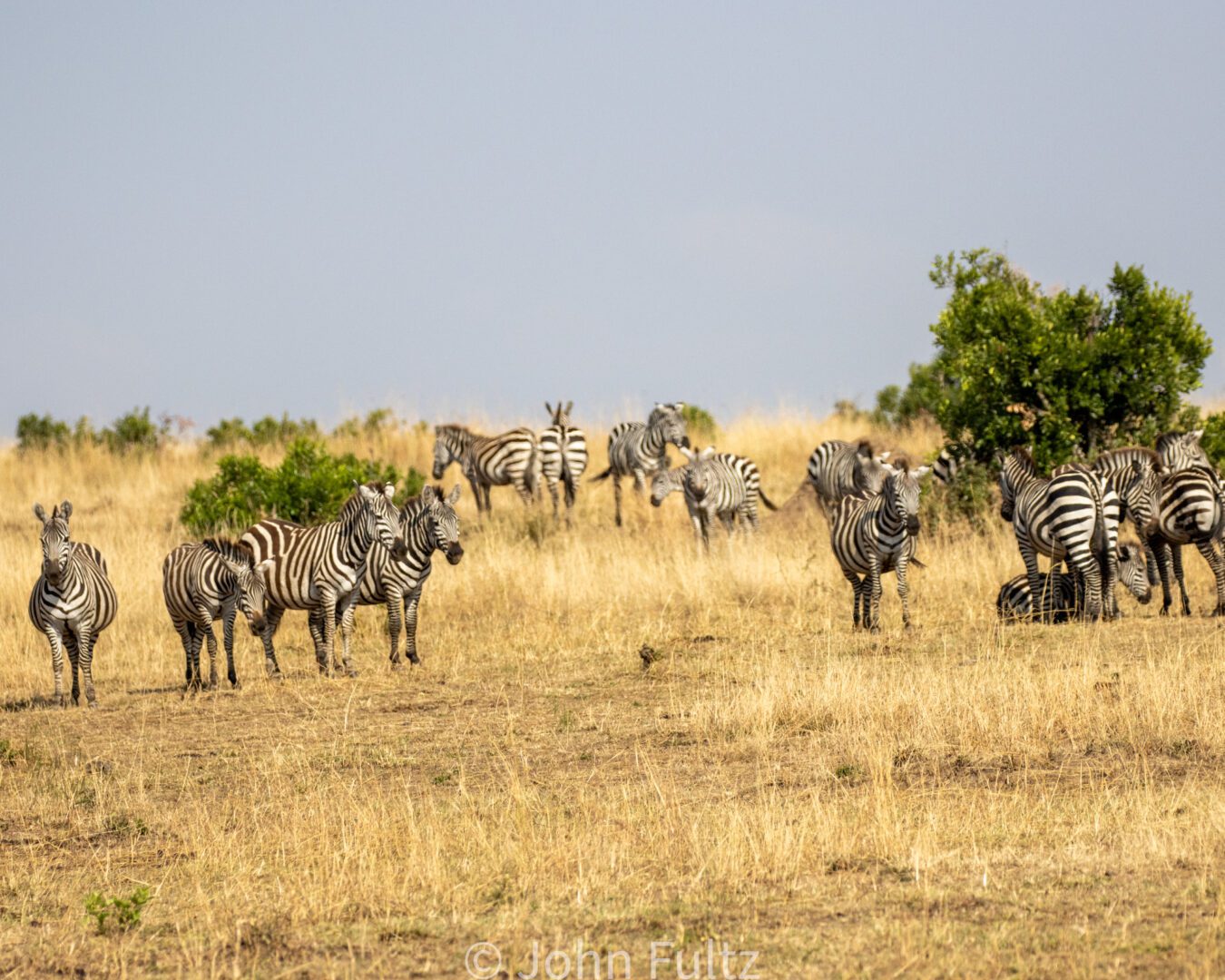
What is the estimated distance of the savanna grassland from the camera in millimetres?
5613

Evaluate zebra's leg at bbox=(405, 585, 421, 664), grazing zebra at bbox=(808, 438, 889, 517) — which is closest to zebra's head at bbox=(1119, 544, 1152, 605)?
grazing zebra at bbox=(808, 438, 889, 517)

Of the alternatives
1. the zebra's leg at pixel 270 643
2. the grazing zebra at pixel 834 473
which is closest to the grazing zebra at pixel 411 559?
the zebra's leg at pixel 270 643

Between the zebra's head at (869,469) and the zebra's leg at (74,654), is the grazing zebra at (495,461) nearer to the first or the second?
the zebra's head at (869,469)

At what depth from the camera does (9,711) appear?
11.8m

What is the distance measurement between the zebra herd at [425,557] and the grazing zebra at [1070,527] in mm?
12

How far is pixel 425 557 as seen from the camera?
42.3ft

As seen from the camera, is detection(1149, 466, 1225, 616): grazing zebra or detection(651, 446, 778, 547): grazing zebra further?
detection(651, 446, 778, 547): grazing zebra

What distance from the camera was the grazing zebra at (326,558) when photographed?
1240 cm

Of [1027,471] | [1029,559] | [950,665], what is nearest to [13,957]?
[950,665]

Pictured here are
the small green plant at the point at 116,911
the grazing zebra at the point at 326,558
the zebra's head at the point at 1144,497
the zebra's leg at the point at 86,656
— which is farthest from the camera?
the zebra's head at the point at 1144,497

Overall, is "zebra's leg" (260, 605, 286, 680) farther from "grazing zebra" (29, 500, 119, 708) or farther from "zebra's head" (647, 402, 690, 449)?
"zebra's head" (647, 402, 690, 449)

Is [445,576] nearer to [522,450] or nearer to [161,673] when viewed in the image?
[161,673]

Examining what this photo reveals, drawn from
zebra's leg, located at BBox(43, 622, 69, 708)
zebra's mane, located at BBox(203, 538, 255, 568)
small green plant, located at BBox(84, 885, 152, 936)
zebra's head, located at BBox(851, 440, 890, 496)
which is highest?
A: zebra's head, located at BBox(851, 440, 890, 496)

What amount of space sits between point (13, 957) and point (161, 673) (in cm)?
811
